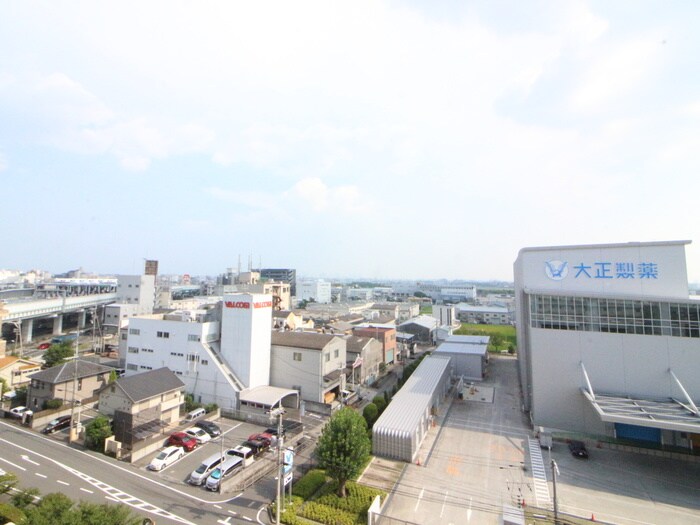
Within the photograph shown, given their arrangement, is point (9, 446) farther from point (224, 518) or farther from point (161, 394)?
point (224, 518)

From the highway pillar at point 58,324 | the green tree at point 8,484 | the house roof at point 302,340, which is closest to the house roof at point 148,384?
the green tree at point 8,484

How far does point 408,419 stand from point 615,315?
49.2ft

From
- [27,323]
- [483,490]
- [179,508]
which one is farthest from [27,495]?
[27,323]

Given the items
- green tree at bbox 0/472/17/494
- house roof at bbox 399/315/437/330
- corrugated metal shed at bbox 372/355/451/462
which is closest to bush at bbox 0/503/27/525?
green tree at bbox 0/472/17/494

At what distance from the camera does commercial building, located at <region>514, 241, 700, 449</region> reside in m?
21.5

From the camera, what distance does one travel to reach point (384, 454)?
20.8m

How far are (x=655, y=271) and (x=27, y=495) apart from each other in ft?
111

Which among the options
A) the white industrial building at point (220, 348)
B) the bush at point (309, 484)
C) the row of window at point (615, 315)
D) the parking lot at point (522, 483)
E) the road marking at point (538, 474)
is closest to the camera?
the parking lot at point (522, 483)

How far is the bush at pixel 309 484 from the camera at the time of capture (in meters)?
16.9

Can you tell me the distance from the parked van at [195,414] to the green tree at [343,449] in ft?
43.4

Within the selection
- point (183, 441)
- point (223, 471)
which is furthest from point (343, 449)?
point (183, 441)

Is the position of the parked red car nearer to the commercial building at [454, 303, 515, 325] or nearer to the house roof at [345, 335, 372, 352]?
the house roof at [345, 335, 372, 352]

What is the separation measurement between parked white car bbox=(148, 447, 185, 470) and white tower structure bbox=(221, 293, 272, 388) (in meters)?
8.16

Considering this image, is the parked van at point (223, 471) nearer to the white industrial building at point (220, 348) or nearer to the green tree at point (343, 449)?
the green tree at point (343, 449)
